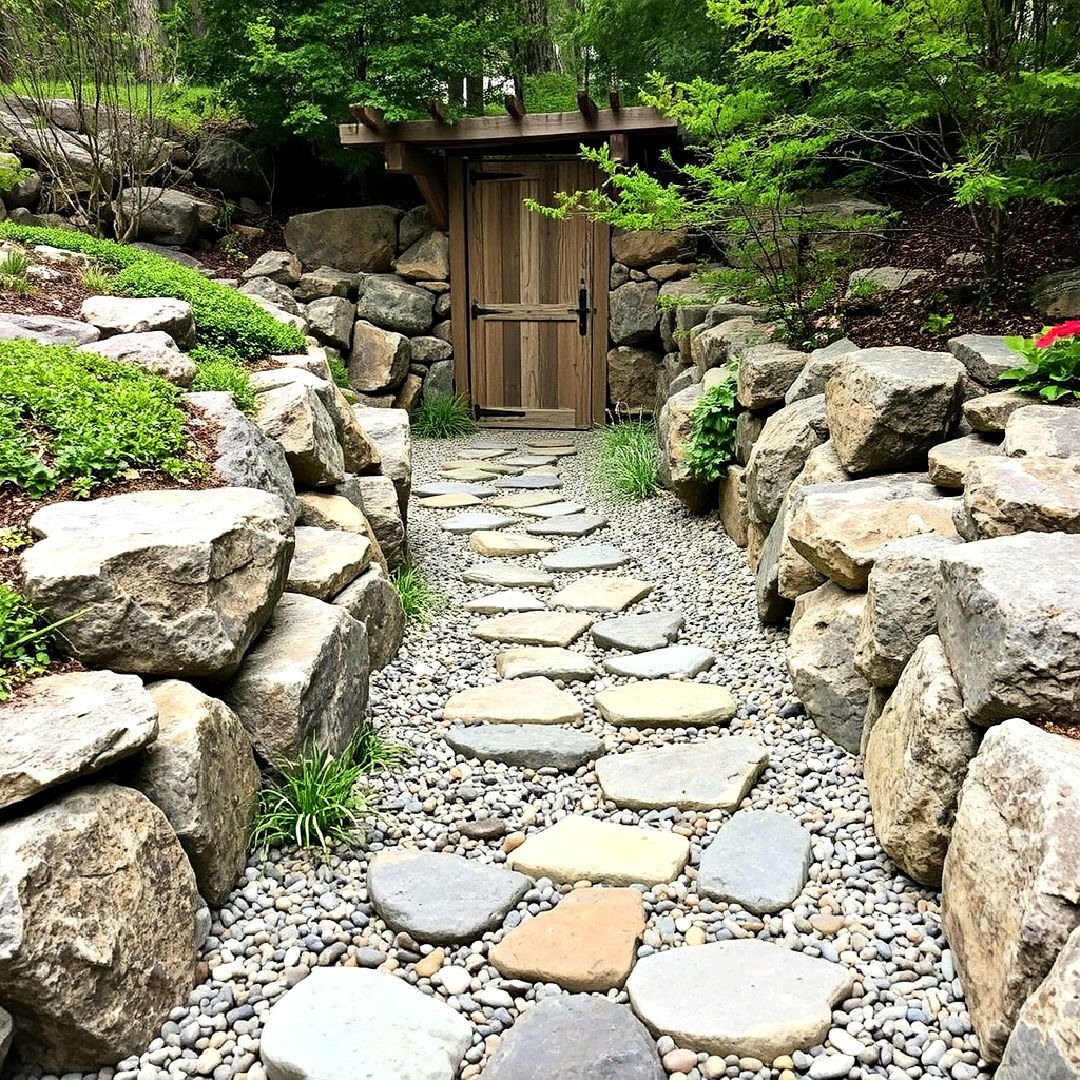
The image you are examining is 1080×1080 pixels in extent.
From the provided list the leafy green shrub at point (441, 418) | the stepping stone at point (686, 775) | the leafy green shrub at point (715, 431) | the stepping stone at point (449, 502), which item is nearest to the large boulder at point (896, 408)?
the stepping stone at point (686, 775)

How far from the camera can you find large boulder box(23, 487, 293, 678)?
227cm

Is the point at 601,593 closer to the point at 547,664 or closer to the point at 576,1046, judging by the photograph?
the point at 547,664

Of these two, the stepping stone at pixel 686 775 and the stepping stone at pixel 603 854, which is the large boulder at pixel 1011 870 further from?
the stepping stone at pixel 686 775

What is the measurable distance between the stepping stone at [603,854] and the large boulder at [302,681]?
2.19 ft

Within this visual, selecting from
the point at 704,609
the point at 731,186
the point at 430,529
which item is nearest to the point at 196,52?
the point at 430,529

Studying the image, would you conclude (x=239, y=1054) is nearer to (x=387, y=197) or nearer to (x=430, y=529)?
(x=430, y=529)

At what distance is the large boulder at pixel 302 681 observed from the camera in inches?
102

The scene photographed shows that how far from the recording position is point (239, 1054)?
190 cm

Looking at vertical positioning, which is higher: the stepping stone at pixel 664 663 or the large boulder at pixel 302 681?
the large boulder at pixel 302 681

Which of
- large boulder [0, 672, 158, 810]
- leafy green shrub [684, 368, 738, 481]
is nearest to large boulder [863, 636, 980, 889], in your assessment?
large boulder [0, 672, 158, 810]

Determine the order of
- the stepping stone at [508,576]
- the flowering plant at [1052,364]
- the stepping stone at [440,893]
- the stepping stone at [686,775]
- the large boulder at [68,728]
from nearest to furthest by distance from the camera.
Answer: the large boulder at [68,728]
the stepping stone at [440,893]
the stepping stone at [686,775]
the flowering plant at [1052,364]
the stepping stone at [508,576]

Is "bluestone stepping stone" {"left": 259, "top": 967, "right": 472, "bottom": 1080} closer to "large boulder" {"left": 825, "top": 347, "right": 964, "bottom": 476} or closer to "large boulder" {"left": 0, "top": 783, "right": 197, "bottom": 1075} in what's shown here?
"large boulder" {"left": 0, "top": 783, "right": 197, "bottom": 1075}

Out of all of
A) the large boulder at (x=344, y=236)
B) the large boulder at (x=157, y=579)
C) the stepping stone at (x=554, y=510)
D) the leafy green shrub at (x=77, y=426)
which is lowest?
the stepping stone at (x=554, y=510)

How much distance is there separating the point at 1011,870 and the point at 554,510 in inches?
179
